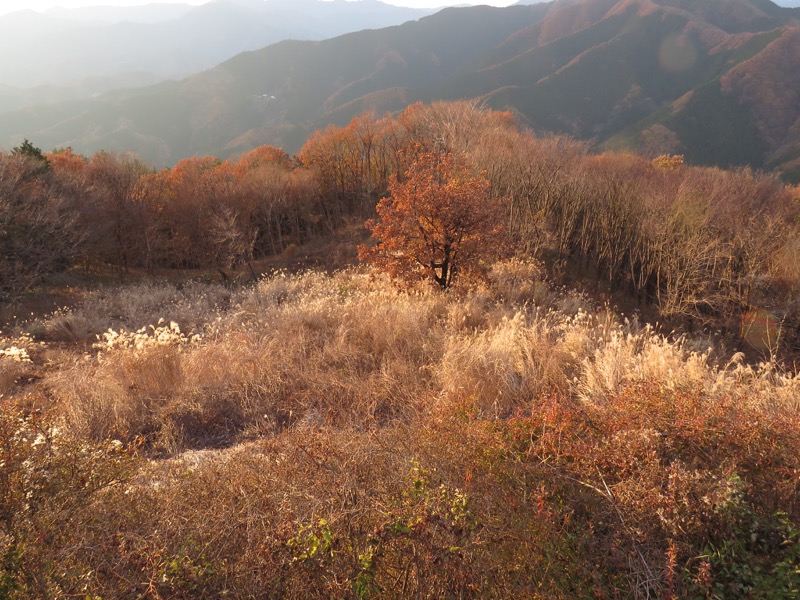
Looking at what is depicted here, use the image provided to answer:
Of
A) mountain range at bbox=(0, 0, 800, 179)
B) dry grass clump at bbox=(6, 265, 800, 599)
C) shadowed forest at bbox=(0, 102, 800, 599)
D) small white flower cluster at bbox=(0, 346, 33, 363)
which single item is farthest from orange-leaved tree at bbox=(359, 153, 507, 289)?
mountain range at bbox=(0, 0, 800, 179)

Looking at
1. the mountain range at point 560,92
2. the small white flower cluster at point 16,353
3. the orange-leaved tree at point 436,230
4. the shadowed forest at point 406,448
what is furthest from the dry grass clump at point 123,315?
the mountain range at point 560,92

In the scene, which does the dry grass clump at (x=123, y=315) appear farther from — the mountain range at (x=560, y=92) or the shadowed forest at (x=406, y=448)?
the mountain range at (x=560, y=92)

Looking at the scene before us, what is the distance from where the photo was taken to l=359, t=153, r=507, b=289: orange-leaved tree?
27.6 feet

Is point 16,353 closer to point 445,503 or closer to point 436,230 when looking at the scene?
point 445,503

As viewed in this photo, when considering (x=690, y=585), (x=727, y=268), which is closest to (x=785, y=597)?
(x=690, y=585)

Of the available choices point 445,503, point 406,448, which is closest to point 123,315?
point 406,448

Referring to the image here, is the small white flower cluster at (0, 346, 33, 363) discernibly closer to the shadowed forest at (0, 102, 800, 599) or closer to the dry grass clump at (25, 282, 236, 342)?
the shadowed forest at (0, 102, 800, 599)

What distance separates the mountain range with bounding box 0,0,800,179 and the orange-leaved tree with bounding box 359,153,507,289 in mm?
62753

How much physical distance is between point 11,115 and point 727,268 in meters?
138

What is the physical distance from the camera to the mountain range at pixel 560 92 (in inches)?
2820

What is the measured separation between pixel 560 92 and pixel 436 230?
105731 millimetres

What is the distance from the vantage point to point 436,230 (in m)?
8.59

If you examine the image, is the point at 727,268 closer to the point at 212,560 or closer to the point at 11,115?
the point at 212,560

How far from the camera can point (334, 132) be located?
31.6m
